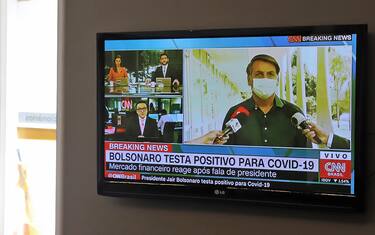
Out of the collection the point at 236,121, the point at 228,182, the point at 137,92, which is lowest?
the point at 228,182

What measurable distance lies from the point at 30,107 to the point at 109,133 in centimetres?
77

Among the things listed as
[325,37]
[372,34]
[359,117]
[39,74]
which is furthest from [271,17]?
[39,74]

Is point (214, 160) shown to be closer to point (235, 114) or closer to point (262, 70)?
point (235, 114)

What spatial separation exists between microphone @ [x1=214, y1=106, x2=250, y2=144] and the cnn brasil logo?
354 mm

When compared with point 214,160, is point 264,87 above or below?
above

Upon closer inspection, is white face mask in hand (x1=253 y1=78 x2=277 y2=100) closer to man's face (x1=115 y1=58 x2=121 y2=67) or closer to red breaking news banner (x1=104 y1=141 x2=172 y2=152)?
red breaking news banner (x1=104 y1=141 x2=172 y2=152)

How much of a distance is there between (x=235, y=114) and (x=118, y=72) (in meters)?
0.58

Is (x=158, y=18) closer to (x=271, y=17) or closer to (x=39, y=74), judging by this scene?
(x=271, y=17)

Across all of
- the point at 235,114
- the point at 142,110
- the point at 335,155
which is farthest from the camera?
the point at 142,110

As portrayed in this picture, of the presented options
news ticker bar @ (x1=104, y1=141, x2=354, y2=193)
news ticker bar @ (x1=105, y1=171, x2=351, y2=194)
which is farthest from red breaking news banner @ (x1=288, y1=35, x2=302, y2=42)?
news ticker bar @ (x1=105, y1=171, x2=351, y2=194)

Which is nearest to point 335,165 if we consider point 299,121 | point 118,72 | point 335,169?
point 335,169

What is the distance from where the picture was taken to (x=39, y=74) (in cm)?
288

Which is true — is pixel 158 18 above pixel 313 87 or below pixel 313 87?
above

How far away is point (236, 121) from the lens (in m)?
Result: 2.21
